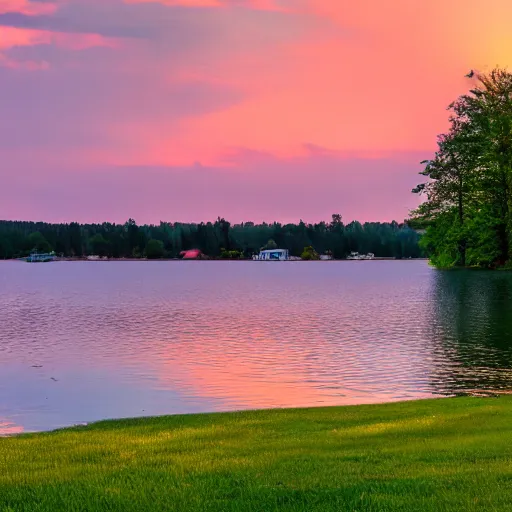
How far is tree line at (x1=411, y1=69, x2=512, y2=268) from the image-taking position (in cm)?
10706

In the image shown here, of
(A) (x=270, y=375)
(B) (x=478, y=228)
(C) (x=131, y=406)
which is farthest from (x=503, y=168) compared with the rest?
(C) (x=131, y=406)

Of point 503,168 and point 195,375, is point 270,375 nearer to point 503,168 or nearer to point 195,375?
point 195,375

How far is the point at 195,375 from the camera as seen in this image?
30266 mm

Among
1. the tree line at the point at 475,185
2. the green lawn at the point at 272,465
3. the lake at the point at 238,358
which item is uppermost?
the tree line at the point at 475,185

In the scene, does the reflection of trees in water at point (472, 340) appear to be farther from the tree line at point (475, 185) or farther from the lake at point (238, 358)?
the tree line at point (475, 185)

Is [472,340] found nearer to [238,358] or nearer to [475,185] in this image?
[238,358]

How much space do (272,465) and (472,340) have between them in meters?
29.4

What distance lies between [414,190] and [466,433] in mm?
112909

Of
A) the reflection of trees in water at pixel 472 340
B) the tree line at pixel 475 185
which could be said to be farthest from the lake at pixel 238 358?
the tree line at pixel 475 185

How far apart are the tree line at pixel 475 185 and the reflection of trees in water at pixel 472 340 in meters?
38.9

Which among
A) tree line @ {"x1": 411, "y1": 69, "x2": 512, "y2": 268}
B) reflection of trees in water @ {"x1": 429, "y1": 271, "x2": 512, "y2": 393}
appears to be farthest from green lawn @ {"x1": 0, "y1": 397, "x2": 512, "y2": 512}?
tree line @ {"x1": 411, "y1": 69, "x2": 512, "y2": 268}

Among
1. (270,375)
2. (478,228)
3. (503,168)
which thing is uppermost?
(503,168)

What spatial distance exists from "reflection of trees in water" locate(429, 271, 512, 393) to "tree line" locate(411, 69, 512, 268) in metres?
38.9

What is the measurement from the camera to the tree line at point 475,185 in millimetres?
107062
